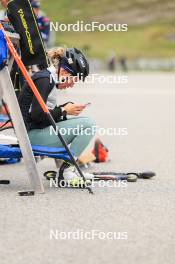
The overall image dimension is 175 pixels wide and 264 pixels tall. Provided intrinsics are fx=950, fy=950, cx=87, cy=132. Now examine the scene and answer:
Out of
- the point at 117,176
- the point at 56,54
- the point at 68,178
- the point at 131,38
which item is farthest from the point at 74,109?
the point at 131,38

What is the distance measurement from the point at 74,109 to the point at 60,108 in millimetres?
180

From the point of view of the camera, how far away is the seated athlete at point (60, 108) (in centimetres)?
850

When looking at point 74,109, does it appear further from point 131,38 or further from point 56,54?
point 131,38

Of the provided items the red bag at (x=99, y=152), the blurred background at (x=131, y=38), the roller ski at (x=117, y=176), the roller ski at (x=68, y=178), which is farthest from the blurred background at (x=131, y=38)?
Result: the roller ski at (x=68, y=178)

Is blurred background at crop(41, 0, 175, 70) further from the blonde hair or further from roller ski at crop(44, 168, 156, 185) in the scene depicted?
the blonde hair

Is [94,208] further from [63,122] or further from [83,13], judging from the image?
[83,13]

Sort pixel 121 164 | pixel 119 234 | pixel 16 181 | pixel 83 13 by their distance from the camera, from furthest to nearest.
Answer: pixel 83 13, pixel 121 164, pixel 16 181, pixel 119 234

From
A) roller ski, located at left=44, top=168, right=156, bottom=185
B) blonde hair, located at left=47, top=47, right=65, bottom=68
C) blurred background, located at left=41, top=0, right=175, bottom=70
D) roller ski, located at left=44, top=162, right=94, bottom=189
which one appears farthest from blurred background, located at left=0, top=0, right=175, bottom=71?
blonde hair, located at left=47, top=47, right=65, bottom=68

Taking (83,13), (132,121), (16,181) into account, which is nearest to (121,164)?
(16,181)

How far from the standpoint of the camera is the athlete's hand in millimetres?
8484

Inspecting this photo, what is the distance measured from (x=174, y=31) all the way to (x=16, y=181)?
166608 mm

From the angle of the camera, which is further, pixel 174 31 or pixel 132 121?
pixel 174 31

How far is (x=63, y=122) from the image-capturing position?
28.8 ft

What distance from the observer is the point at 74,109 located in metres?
8.50
